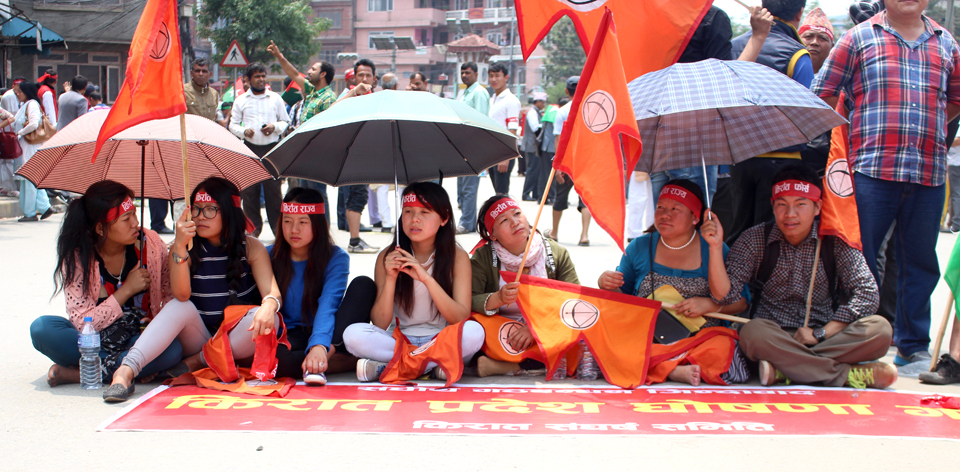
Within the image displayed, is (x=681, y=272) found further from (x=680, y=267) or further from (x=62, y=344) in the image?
(x=62, y=344)

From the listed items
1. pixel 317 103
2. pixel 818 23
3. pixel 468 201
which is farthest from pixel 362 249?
pixel 818 23

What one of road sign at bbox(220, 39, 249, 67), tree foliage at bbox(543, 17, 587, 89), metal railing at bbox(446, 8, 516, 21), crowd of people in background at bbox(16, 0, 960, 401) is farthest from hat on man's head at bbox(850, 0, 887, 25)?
metal railing at bbox(446, 8, 516, 21)

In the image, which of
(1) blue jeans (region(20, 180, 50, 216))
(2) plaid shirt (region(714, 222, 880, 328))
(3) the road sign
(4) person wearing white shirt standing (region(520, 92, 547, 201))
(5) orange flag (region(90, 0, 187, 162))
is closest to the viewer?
(5) orange flag (region(90, 0, 187, 162))

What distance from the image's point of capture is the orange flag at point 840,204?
12.2 feet

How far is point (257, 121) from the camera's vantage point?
331 inches

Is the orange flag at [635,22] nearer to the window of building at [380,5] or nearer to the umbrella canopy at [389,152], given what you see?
the umbrella canopy at [389,152]

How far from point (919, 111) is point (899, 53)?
31 cm

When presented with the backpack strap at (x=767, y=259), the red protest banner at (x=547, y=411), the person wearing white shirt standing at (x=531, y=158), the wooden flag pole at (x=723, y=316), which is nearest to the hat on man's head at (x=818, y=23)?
the backpack strap at (x=767, y=259)

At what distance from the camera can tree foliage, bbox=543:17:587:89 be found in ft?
172

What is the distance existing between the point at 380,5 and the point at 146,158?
59581 mm

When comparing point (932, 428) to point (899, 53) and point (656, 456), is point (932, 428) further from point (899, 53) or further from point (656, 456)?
point (899, 53)

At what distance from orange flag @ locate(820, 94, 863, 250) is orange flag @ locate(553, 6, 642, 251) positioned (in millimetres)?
1012

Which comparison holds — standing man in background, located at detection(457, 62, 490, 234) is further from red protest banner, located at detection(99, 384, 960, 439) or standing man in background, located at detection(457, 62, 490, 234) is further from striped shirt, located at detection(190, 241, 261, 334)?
red protest banner, located at detection(99, 384, 960, 439)

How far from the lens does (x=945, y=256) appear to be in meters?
7.93
